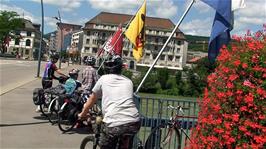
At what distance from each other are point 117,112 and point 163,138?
9.23 feet

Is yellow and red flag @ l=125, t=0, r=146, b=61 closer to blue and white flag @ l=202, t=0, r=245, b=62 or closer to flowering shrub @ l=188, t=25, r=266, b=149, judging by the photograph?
blue and white flag @ l=202, t=0, r=245, b=62

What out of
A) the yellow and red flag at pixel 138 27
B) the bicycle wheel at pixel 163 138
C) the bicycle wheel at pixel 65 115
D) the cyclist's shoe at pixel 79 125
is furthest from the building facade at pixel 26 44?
the bicycle wheel at pixel 163 138

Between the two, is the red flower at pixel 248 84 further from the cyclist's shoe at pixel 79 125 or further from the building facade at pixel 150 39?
the building facade at pixel 150 39

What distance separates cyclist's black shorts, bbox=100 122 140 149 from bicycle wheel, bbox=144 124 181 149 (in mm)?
2381

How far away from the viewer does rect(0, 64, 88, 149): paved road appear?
8.41 meters

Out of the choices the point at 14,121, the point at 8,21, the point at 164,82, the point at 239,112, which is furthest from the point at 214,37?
the point at 8,21

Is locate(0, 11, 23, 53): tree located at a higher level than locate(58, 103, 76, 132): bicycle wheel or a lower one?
higher

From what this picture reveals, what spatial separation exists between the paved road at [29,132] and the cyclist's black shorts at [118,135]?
341 cm

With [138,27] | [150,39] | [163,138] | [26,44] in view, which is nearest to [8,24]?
[26,44]

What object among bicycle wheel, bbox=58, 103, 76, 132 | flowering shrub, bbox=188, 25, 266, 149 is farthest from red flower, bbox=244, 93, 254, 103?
bicycle wheel, bbox=58, 103, 76, 132

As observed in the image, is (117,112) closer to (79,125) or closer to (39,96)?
(79,125)

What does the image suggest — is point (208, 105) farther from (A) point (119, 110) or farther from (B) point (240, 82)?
(A) point (119, 110)

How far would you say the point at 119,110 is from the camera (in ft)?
16.4

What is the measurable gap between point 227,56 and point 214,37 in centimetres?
222
